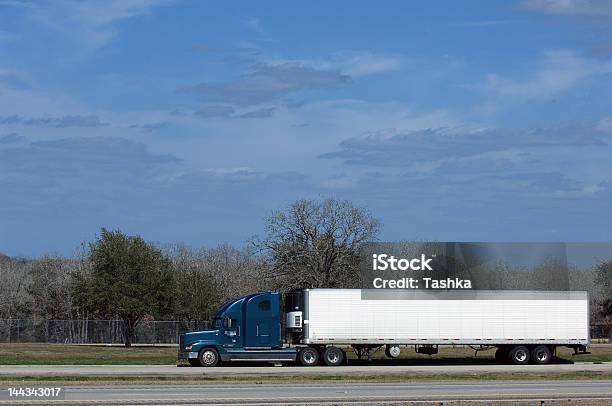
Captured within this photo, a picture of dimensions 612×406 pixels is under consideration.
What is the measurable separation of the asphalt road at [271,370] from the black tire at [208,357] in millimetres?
539

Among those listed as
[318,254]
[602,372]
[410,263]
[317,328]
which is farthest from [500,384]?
[318,254]

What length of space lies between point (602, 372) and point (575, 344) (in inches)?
194

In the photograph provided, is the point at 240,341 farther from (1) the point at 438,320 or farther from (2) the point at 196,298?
(2) the point at 196,298

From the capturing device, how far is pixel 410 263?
50094 millimetres

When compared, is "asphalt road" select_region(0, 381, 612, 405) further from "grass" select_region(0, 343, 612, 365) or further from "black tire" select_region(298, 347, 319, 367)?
"grass" select_region(0, 343, 612, 365)

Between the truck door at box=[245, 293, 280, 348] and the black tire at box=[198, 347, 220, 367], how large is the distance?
140 centimetres

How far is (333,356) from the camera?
137 feet

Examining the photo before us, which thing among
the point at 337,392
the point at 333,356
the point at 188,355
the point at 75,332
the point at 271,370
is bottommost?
the point at 337,392

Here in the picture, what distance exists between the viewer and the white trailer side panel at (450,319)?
4175 cm

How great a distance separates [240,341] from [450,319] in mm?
9171

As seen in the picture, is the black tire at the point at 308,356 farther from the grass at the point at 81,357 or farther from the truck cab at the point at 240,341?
the grass at the point at 81,357

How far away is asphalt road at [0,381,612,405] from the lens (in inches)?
946

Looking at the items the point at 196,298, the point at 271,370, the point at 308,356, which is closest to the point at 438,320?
the point at 308,356

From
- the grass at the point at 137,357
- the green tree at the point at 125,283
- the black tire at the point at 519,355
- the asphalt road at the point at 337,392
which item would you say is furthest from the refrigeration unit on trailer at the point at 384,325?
the green tree at the point at 125,283
